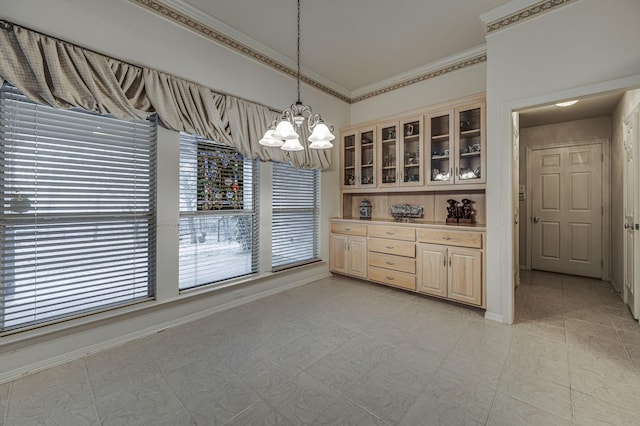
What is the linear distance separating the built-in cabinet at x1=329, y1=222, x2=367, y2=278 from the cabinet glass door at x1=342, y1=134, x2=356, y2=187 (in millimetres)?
740

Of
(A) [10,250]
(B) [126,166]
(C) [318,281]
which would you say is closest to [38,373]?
(A) [10,250]

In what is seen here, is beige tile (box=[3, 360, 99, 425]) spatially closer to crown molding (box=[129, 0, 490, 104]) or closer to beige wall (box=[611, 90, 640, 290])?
crown molding (box=[129, 0, 490, 104])

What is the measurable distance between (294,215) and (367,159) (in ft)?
4.87

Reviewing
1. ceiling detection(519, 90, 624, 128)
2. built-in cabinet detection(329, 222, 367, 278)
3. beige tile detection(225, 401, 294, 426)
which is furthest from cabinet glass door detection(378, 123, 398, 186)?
beige tile detection(225, 401, 294, 426)

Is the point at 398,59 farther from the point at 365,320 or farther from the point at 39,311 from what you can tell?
the point at 39,311

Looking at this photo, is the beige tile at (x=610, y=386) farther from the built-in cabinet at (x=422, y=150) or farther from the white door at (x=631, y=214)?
the built-in cabinet at (x=422, y=150)

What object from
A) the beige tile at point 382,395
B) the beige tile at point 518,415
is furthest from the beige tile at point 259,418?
the beige tile at point 518,415

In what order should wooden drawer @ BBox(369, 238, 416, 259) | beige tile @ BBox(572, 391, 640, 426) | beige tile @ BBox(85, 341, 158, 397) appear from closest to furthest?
1. beige tile @ BBox(572, 391, 640, 426)
2. beige tile @ BBox(85, 341, 158, 397)
3. wooden drawer @ BBox(369, 238, 416, 259)

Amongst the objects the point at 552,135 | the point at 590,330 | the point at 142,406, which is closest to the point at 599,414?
the point at 590,330

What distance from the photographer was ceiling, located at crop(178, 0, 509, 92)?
8.91 feet

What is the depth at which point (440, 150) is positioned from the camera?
3.62 meters

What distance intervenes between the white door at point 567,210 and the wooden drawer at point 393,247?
2.97 m

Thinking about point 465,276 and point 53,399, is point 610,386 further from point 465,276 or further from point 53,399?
point 53,399

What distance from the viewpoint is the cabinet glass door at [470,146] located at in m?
3.21
